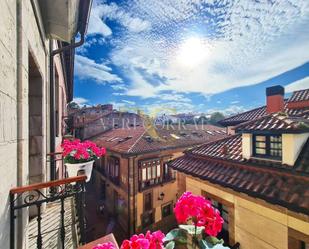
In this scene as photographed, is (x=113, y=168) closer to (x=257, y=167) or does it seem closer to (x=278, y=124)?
(x=257, y=167)

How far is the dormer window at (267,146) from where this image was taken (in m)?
5.04

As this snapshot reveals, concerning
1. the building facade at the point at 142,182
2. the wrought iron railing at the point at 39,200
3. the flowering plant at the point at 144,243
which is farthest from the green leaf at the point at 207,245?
the building facade at the point at 142,182

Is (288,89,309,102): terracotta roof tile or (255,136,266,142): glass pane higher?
(288,89,309,102): terracotta roof tile

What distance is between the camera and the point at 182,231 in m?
1.80

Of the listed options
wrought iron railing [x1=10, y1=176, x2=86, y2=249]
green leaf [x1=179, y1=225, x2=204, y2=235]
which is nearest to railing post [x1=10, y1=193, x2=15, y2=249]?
wrought iron railing [x1=10, y1=176, x2=86, y2=249]

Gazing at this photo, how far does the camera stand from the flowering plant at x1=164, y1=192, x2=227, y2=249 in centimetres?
167

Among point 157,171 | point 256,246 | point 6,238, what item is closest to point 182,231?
point 6,238

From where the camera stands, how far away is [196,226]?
1811 millimetres

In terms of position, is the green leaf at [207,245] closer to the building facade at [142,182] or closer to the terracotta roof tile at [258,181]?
the terracotta roof tile at [258,181]

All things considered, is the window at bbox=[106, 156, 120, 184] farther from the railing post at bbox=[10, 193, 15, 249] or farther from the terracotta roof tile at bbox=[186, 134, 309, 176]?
the railing post at bbox=[10, 193, 15, 249]

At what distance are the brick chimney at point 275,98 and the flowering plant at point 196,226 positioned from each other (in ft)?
29.5

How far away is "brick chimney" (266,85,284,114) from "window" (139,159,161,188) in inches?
385

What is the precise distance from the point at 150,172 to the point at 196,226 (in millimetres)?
14001

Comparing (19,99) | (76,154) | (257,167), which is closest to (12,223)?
(19,99)
